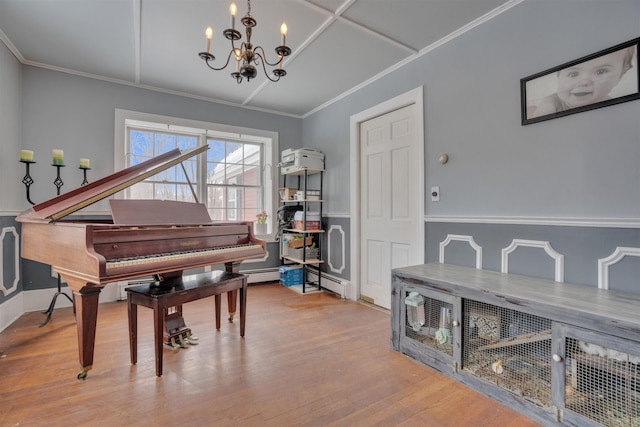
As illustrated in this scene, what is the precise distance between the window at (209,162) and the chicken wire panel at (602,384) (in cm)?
347

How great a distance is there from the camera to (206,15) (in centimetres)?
226

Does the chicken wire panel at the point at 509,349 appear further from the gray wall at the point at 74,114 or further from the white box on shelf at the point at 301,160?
the gray wall at the point at 74,114

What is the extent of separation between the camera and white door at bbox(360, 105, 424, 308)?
9.66 feet

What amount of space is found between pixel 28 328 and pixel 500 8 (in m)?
4.76

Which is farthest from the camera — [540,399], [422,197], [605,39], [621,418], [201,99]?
[201,99]

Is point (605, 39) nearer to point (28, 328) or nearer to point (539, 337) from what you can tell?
point (539, 337)

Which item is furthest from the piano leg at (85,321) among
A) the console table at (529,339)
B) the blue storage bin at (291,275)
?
the blue storage bin at (291,275)

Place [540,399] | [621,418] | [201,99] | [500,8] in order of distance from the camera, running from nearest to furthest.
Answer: [621,418] → [540,399] → [500,8] → [201,99]

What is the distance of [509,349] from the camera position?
173 centimetres

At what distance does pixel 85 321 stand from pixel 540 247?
117 inches

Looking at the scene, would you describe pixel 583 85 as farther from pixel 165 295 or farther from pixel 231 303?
pixel 231 303

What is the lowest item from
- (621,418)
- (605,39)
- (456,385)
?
(456,385)

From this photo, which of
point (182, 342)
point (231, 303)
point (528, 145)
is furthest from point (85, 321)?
point (528, 145)

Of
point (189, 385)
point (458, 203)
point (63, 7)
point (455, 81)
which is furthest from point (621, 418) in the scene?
point (63, 7)
